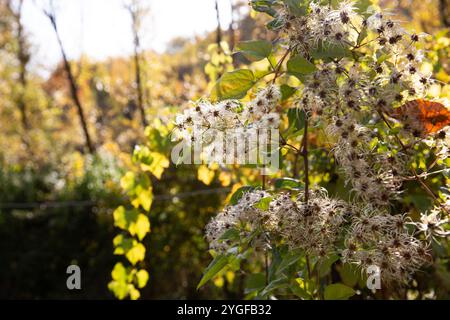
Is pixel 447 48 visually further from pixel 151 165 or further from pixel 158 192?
A: pixel 158 192

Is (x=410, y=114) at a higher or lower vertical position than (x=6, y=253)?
higher

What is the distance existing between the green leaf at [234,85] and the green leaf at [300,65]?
0.12 metres

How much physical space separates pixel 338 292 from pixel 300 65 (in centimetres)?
51

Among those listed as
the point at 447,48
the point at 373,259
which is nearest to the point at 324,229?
the point at 373,259

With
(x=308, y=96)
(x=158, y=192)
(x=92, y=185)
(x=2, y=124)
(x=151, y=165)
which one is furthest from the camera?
(x=2, y=124)

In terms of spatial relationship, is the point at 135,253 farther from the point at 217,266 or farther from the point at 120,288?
the point at 217,266

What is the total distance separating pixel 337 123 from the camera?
3.26ft

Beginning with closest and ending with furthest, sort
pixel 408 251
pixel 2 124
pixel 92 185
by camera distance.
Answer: pixel 408 251 → pixel 92 185 → pixel 2 124

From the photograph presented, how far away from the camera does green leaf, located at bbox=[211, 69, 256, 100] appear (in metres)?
1.19

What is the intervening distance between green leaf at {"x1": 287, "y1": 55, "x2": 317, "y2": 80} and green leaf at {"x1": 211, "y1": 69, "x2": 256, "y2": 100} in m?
0.12

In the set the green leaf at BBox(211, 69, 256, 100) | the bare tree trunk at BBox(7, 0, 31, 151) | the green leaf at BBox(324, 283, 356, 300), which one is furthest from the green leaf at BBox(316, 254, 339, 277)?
the bare tree trunk at BBox(7, 0, 31, 151)

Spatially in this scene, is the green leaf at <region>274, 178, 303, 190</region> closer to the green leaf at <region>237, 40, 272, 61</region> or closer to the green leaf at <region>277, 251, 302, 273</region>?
the green leaf at <region>277, 251, 302, 273</region>

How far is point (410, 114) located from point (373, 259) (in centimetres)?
28

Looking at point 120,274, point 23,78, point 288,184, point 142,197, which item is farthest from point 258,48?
point 23,78
